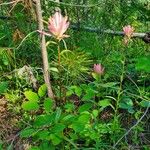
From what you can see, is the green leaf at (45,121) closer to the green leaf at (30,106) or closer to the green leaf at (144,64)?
the green leaf at (30,106)

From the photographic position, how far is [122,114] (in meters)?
2.94

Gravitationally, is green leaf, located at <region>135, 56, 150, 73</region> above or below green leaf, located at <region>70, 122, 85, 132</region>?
above

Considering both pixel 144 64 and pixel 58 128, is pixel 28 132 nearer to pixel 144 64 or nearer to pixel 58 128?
pixel 58 128

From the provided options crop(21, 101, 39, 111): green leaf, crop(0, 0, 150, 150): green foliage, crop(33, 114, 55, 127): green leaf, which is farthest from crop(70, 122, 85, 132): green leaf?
crop(21, 101, 39, 111): green leaf

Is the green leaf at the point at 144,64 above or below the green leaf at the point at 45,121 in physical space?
above

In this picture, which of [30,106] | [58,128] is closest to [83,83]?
[30,106]

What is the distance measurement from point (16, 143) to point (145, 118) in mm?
911

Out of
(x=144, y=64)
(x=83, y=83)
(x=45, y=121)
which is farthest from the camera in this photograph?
(x=83, y=83)

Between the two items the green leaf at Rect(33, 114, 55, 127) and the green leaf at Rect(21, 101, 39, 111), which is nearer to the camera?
the green leaf at Rect(33, 114, 55, 127)

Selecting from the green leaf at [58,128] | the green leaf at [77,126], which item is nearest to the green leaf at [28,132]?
the green leaf at [58,128]

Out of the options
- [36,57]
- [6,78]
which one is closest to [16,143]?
[6,78]

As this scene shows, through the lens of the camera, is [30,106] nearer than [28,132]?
No

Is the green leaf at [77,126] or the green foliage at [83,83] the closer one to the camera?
the green leaf at [77,126]

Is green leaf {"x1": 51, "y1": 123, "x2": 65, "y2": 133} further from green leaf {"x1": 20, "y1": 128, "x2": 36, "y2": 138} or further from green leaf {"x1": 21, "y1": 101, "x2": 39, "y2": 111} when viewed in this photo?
green leaf {"x1": 21, "y1": 101, "x2": 39, "y2": 111}
